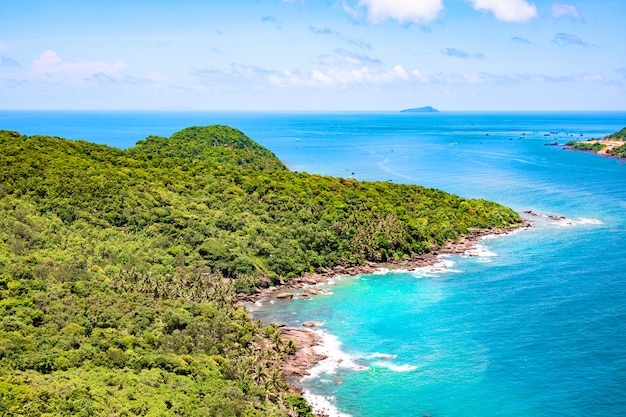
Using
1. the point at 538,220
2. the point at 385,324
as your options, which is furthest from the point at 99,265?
the point at 538,220

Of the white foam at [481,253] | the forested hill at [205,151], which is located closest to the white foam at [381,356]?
the white foam at [481,253]

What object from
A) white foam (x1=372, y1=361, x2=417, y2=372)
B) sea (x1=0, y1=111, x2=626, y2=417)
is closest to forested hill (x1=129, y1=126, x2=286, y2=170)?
sea (x1=0, y1=111, x2=626, y2=417)

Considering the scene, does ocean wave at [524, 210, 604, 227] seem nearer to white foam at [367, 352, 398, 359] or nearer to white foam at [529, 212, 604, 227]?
white foam at [529, 212, 604, 227]

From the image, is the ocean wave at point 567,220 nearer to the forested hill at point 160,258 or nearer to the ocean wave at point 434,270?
the forested hill at point 160,258

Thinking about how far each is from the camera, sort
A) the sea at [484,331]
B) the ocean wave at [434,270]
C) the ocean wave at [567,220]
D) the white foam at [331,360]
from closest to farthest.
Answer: the sea at [484,331] → the white foam at [331,360] → the ocean wave at [434,270] → the ocean wave at [567,220]

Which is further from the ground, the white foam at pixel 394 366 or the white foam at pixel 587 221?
the white foam at pixel 587 221
